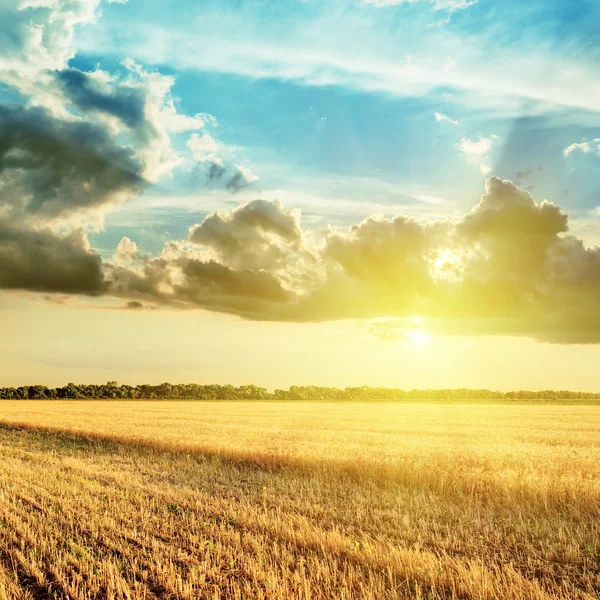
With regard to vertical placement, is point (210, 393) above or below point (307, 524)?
below

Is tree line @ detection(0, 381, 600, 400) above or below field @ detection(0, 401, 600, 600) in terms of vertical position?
below

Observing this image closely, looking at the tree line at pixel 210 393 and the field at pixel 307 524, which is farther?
the tree line at pixel 210 393

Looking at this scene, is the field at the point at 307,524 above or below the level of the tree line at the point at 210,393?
above

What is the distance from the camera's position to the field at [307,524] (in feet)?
23.2

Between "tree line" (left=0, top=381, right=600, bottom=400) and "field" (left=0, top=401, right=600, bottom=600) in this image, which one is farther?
"tree line" (left=0, top=381, right=600, bottom=400)

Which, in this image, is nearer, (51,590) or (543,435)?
(51,590)

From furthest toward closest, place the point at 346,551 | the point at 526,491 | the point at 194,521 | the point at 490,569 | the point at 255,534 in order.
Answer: the point at 526,491 → the point at 194,521 → the point at 255,534 → the point at 346,551 → the point at 490,569

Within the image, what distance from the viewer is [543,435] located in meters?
27.2

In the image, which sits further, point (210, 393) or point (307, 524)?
point (210, 393)

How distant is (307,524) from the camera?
9.53 m

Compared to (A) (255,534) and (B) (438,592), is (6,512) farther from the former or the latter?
(B) (438,592)

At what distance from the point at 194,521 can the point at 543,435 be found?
22.5 m

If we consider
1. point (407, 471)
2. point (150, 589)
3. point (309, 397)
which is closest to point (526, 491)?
point (407, 471)

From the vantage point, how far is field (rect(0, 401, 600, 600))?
7.08 m
